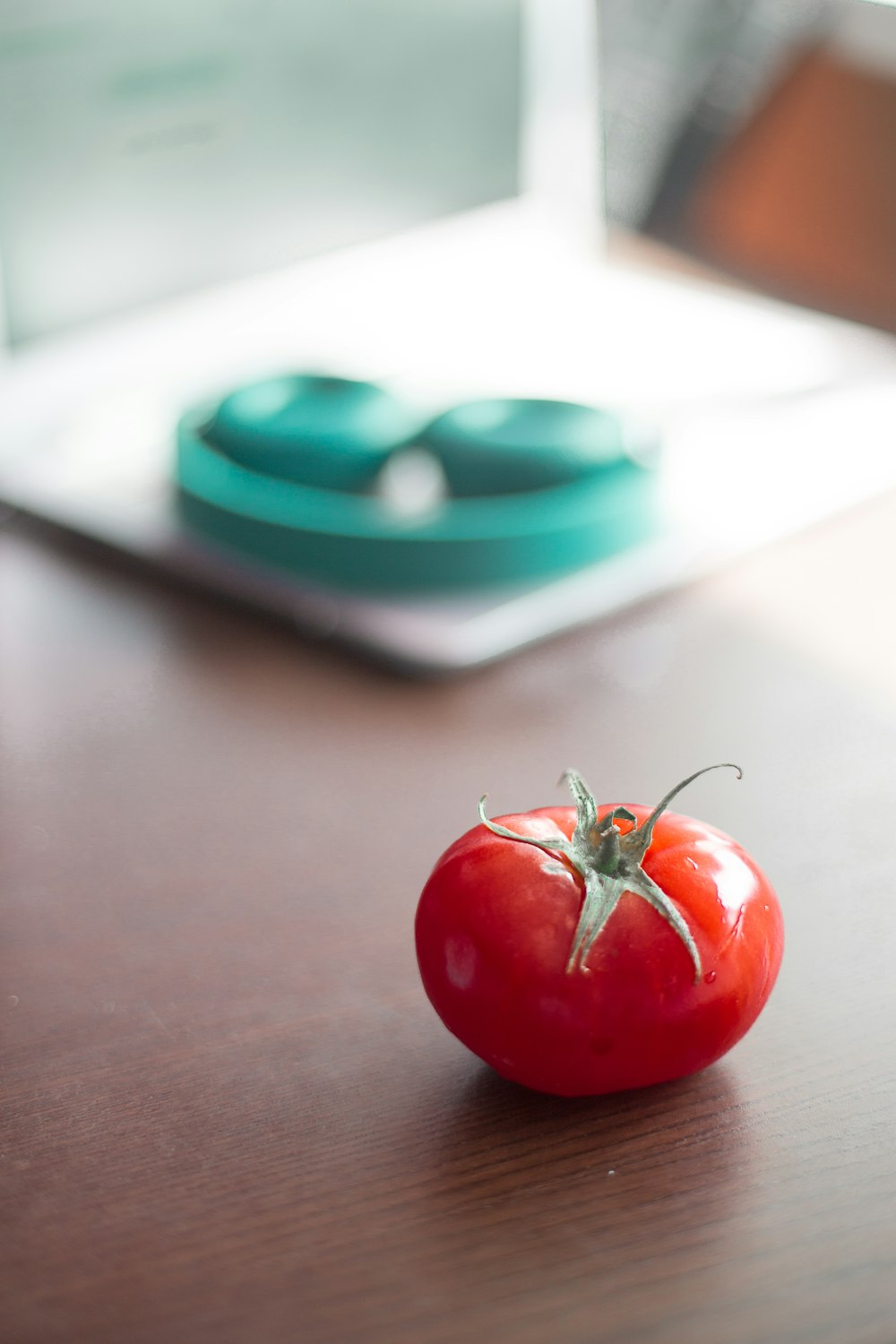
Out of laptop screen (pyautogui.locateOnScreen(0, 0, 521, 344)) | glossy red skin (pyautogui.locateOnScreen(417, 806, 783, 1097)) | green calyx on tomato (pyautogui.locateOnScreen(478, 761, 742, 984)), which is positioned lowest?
glossy red skin (pyautogui.locateOnScreen(417, 806, 783, 1097))

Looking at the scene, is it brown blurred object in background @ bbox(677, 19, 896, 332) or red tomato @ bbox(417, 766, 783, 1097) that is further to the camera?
brown blurred object in background @ bbox(677, 19, 896, 332)

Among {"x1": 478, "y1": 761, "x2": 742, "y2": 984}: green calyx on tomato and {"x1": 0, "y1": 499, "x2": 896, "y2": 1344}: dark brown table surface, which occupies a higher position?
{"x1": 478, "y1": 761, "x2": 742, "y2": 984}: green calyx on tomato

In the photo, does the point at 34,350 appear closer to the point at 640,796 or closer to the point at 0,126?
the point at 0,126

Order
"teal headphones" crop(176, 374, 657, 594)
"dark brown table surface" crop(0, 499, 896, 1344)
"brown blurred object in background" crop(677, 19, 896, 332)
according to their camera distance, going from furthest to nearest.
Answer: "brown blurred object in background" crop(677, 19, 896, 332)
"teal headphones" crop(176, 374, 657, 594)
"dark brown table surface" crop(0, 499, 896, 1344)

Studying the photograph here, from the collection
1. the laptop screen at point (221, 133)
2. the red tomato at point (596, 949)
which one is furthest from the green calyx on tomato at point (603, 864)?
the laptop screen at point (221, 133)

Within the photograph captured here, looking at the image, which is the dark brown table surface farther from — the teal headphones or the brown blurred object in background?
the brown blurred object in background

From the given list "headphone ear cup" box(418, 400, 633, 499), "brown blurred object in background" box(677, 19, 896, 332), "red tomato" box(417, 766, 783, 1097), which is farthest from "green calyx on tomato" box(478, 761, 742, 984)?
"brown blurred object in background" box(677, 19, 896, 332)

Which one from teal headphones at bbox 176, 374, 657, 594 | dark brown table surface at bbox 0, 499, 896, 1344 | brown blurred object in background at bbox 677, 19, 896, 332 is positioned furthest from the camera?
brown blurred object in background at bbox 677, 19, 896, 332

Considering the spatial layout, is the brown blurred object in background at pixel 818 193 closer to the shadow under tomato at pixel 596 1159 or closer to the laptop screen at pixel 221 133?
the laptop screen at pixel 221 133
